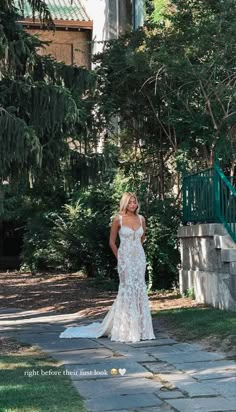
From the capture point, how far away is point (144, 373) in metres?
5.78

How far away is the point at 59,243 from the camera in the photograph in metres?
17.1

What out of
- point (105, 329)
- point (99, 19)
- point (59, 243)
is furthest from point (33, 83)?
point (99, 19)

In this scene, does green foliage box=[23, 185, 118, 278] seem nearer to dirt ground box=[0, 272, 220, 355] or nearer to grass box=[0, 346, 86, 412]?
dirt ground box=[0, 272, 220, 355]

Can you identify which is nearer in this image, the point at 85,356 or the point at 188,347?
the point at 85,356

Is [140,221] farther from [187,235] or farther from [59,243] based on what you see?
[59,243]

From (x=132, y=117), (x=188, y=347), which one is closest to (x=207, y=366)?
(x=188, y=347)

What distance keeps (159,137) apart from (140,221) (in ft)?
17.2

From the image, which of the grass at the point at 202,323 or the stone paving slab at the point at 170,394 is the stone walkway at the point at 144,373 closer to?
the stone paving slab at the point at 170,394

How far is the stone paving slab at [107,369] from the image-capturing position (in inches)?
224

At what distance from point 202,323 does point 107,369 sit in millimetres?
2572

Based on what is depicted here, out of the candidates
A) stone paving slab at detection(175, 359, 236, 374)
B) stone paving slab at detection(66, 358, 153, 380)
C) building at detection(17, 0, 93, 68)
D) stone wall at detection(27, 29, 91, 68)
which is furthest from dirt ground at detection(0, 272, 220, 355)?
building at detection(17, 0, 93, 68)

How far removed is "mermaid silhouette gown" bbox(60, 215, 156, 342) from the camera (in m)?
7.64

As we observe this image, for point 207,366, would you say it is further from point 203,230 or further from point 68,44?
point 68,44

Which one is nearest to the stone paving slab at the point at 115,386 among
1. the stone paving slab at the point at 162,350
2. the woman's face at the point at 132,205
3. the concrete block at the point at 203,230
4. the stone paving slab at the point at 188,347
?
the stone paving slab at the point at 162,350
